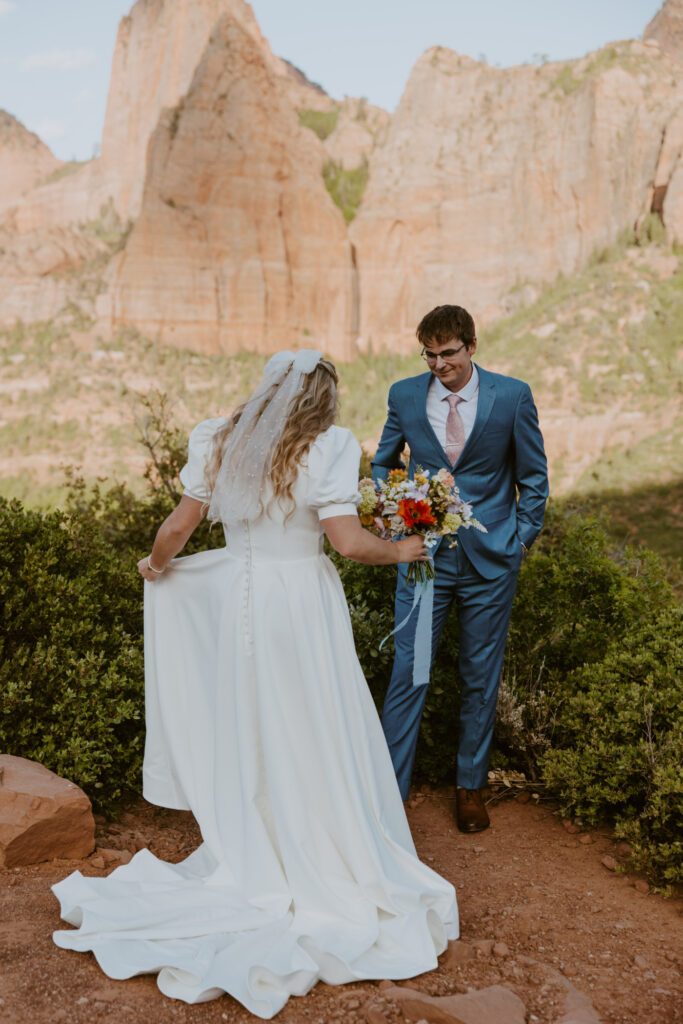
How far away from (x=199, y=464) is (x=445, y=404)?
142 centimetres

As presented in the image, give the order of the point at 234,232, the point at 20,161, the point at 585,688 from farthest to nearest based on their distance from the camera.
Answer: the point at 20,161 < the point at 234,232 < the point at 585,688

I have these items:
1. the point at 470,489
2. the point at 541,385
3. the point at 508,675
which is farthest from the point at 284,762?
the point at 541,385

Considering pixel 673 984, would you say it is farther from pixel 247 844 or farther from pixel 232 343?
pixel 232 343

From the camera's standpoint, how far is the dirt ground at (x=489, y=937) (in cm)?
250

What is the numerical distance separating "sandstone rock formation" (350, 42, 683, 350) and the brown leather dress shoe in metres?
37.5

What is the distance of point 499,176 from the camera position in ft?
147

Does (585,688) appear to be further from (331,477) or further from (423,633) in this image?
(331,477)

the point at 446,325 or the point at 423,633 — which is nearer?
the point at 446,325

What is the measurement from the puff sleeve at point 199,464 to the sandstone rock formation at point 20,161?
2929 inches

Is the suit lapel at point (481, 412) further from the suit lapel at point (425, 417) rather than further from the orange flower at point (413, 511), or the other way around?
Result: the orange flower at point (413, 511)

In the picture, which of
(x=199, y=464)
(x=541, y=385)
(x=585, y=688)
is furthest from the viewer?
(x=541, y=385)

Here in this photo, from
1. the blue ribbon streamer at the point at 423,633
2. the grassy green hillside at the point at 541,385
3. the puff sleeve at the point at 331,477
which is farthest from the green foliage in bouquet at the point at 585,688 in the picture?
the grassy green hillside at the point at 541,385

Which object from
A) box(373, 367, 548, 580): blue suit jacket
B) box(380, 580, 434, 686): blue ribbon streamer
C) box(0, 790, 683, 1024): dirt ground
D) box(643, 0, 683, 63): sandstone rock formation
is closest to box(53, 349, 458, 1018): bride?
box(0, 790, 683, 1024): dirt ground

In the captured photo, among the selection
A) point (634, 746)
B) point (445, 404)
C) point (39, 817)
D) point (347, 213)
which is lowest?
point (39, 817)
